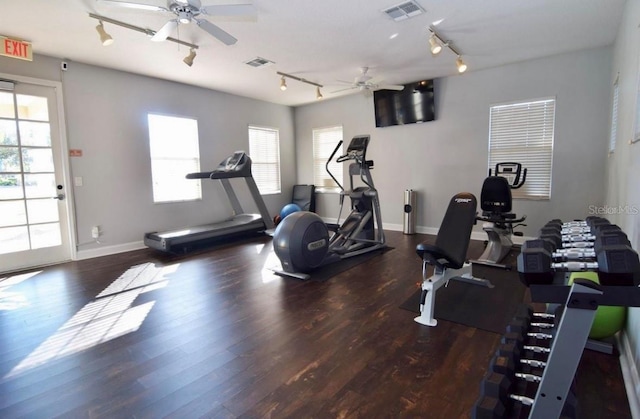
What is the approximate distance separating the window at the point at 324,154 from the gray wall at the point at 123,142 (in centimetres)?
221

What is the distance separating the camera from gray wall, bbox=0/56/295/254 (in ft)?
15.3

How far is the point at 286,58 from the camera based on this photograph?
4.59 metres

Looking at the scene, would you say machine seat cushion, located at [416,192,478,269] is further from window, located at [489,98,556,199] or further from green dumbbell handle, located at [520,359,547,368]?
window, located at [489,98,556,199]

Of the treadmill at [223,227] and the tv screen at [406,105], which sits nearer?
the treadmill at [223,227]

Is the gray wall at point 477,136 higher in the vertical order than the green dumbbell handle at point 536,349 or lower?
higher

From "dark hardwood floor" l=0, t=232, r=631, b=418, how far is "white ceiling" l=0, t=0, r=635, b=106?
2.82 meters

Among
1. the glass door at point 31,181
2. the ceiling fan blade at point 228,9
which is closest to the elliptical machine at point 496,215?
the ceiling fan blade at point 228,9

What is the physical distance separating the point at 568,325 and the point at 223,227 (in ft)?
17.2

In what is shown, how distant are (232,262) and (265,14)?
10.1ft

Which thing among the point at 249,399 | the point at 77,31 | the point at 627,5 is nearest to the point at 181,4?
the point at 77,31

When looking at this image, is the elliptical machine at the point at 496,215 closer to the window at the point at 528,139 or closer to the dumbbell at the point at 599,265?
the window at the point at 528,139

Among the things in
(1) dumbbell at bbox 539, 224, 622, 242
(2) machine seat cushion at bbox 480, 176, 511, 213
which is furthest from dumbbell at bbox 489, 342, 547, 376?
(2) machine seat cushion at bbox 480, 176, 511, 213

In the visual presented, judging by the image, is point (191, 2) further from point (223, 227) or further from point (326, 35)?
point (223, 227)

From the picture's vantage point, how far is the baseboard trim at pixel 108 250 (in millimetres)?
4762
